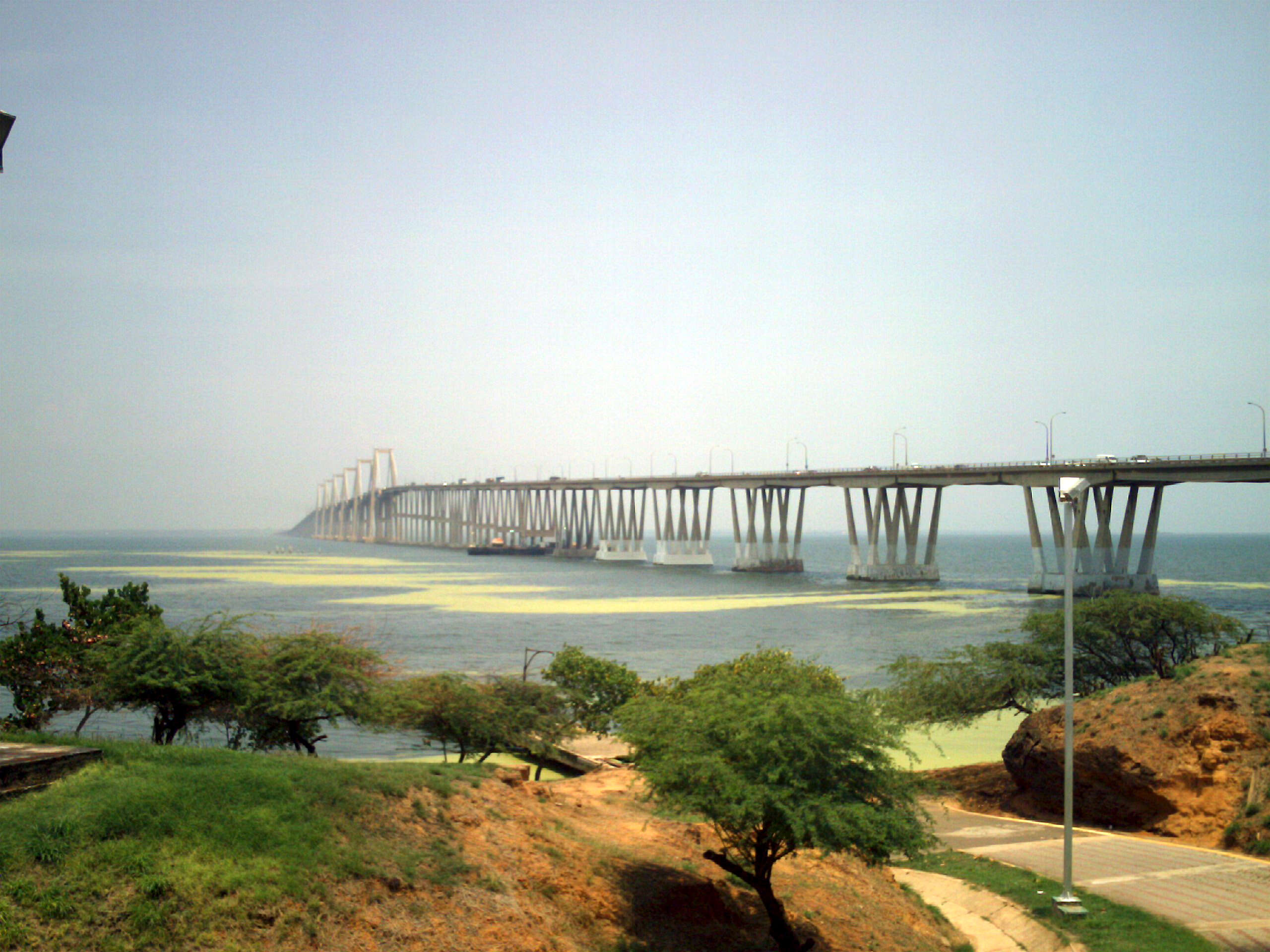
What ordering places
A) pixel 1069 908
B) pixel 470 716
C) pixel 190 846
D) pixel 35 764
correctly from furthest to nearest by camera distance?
1. pixel 470 716
2. pixel 1069 908
3. pixel 35 764
4. pixel 190 846

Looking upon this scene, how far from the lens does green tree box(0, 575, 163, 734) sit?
2597 cm

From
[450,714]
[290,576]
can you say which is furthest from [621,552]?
[450,714]

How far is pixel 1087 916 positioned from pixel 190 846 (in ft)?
46.0

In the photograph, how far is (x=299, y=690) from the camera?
80.3 feet

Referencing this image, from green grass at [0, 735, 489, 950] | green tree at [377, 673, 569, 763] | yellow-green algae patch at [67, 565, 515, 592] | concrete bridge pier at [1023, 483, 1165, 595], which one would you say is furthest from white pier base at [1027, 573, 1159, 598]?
green grass at [0, 735, 489, 950]

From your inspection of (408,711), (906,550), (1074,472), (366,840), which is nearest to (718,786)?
(366,840)

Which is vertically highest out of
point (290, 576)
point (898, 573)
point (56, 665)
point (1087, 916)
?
point (56, 665)

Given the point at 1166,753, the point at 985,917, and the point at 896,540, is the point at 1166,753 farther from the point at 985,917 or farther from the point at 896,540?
the point at 896,540

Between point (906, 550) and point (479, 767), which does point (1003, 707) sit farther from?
point (906, 550)

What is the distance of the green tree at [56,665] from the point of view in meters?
26.0

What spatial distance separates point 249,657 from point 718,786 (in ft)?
44.4

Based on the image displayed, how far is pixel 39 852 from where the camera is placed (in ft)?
41.8

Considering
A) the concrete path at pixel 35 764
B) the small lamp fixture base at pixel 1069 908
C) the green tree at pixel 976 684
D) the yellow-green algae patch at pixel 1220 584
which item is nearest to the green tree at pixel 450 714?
the concrete path at pixel 35 764

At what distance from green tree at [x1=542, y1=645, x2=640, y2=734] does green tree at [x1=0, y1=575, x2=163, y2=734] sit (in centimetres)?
1218
